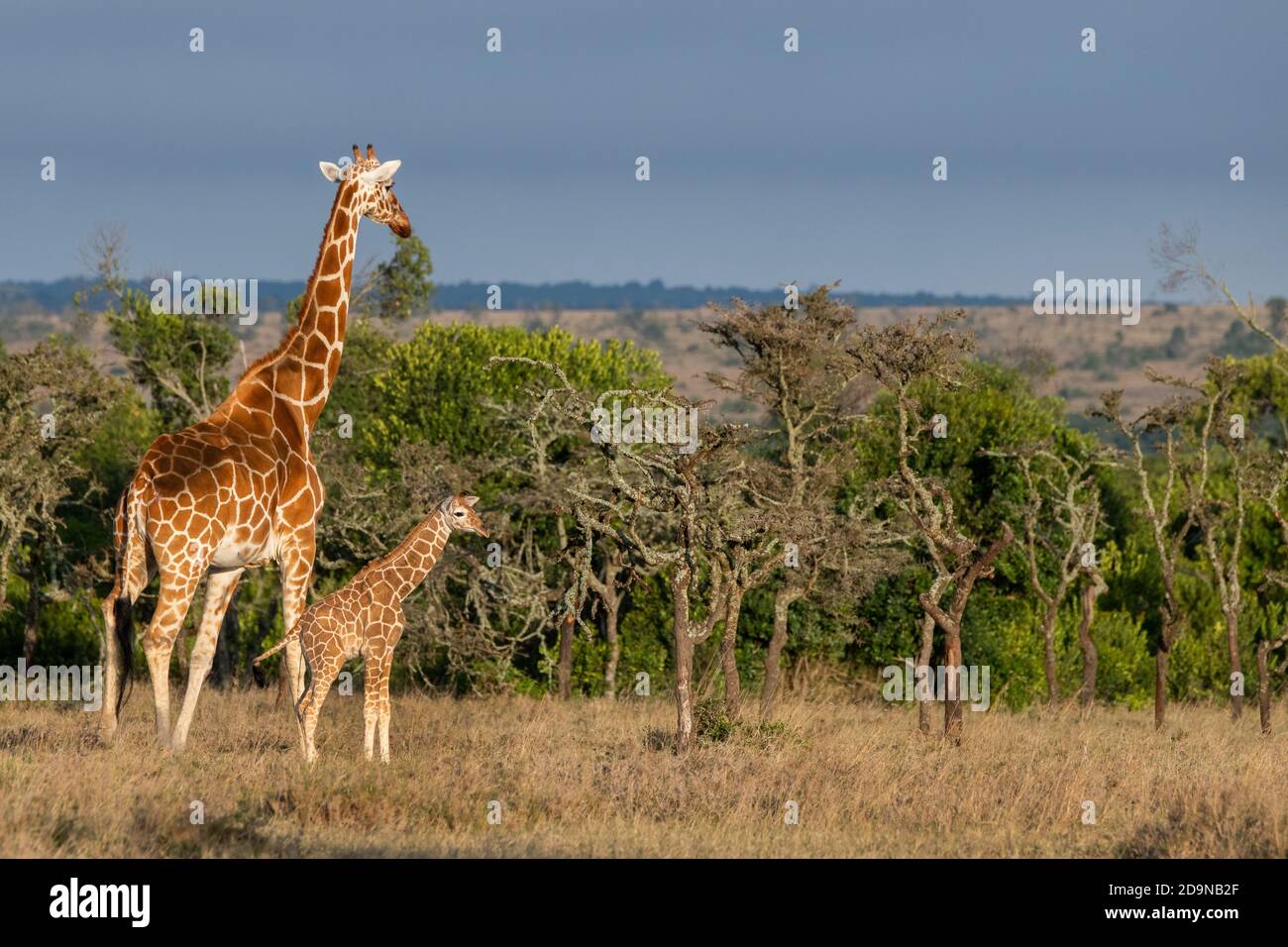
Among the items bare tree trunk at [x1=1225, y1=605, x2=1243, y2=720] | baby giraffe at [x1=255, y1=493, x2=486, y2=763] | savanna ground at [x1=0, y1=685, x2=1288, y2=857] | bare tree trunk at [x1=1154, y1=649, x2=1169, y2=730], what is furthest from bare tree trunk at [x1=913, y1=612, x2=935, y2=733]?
baby giraffe at [x1=255, y1=493, x2=486, y2=763]

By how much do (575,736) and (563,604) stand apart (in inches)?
212

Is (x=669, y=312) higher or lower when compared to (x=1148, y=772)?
higher

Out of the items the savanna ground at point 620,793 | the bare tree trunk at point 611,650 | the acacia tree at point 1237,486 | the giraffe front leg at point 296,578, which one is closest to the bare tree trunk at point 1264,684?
the acacia tree at point 1237,486

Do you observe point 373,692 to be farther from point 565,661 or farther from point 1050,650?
point 1050,650

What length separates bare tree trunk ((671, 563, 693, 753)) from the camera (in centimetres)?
1928

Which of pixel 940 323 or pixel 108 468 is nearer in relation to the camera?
pixel 940 323

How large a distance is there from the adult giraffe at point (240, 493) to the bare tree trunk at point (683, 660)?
4.26m

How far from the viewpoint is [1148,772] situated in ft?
59.7

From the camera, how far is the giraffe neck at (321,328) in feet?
65.4

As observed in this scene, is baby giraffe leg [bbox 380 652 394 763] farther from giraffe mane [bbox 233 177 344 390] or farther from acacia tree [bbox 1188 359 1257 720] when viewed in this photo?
acacia tree [bbox 1188 359 1257 720]

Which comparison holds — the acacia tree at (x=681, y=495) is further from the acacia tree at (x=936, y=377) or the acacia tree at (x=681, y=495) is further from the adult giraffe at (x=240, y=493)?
the adult giraffe at (x=240, y=493)

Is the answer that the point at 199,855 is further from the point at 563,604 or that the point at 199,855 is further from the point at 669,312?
the point at 669,312

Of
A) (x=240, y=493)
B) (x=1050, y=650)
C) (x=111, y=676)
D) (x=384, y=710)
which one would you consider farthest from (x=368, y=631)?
(x=1050, y=650)
